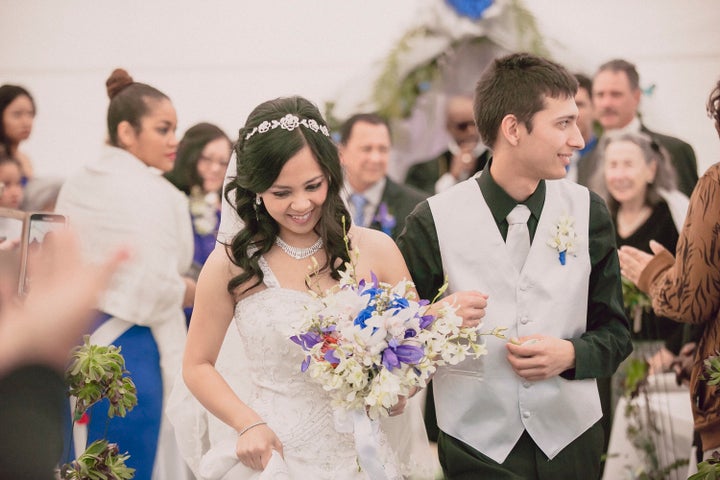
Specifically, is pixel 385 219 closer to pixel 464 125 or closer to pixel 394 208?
pixel 394 208

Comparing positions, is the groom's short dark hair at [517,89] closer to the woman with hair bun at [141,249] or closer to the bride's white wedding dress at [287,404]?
the bride's white wedding dress at [287,404]

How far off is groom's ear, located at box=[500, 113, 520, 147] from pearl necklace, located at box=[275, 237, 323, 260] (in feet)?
2.23

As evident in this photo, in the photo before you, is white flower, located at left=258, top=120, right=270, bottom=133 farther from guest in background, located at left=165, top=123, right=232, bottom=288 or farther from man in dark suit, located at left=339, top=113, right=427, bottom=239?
guest in background, located at left=165, top=123, right=232, bottom=288

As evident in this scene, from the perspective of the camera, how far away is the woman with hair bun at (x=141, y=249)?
14.5 ft

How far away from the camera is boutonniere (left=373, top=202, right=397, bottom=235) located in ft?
17.8

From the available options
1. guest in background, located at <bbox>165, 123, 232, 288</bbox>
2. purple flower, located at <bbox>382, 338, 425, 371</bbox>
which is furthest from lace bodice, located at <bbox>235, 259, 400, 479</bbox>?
guest in background, located at <bbox>165, 123, 232, 288</bbox>

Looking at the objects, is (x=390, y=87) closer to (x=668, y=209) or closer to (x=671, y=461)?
(x=668, y=209)

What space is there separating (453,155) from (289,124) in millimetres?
3767

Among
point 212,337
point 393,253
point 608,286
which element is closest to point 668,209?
point 608,286

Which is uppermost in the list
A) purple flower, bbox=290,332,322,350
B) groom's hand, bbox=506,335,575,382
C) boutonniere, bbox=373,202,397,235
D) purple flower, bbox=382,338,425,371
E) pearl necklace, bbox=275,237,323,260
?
pearl necklace, bbox=275,237,323,260

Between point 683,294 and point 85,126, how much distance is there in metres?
4.56

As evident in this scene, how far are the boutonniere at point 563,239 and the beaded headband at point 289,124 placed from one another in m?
0.77

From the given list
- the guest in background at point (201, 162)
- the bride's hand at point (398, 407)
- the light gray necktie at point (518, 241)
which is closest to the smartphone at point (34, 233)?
the bride's hand at point (398, 407)

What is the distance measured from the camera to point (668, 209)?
5.18 m
